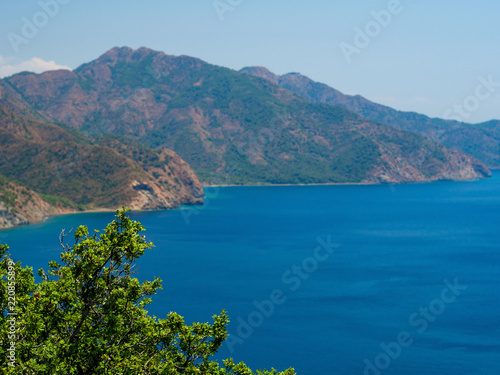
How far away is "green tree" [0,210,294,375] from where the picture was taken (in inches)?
1077

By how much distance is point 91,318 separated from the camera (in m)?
29.4

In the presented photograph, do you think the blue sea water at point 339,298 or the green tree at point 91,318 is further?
the blue sea water at point 339,298

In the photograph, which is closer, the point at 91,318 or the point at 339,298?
the point at 91,318

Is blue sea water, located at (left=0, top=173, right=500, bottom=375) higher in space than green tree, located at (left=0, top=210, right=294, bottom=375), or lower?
higher

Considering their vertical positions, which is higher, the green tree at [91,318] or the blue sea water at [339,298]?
the blue sea water at [339,298]

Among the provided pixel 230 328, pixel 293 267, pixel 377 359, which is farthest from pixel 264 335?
pixel 293 267

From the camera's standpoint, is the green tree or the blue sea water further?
the blue sea water

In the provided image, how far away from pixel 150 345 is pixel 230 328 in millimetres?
74208

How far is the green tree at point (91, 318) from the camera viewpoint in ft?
→ 89.8

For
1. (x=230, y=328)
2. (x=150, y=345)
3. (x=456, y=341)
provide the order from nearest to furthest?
(x=150, y=345) < (x=456, y=341) < (x=230, y=328)

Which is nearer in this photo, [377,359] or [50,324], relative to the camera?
[50,324]

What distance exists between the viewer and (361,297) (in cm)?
12462

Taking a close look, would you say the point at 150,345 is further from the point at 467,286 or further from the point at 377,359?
the point at 467,286

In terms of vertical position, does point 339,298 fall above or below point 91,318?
above
